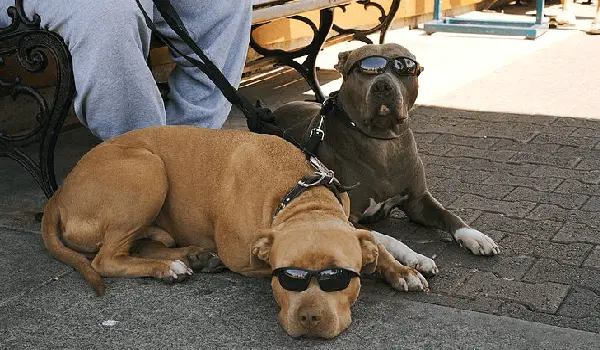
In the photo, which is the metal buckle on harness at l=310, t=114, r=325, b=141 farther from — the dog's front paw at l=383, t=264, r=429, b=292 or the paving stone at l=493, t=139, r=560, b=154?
the paving stone at l=493, t=139, r=560, b=154

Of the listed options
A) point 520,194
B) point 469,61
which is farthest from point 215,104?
point 469,61

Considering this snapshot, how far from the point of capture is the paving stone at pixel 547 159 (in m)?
5.44

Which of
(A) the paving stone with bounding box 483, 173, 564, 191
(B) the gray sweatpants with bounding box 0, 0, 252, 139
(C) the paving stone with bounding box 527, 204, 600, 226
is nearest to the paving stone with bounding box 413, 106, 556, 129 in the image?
(A) the paving stone with bounding box 483, 173, 564, 191

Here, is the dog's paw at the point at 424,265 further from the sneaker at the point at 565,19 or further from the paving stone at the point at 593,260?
the sneaker at the point at 565,19

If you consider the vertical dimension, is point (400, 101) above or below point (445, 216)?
above

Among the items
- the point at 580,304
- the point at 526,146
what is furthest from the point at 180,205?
the point at 526,146

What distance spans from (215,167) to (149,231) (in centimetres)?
47

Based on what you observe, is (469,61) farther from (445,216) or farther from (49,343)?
(49,343)

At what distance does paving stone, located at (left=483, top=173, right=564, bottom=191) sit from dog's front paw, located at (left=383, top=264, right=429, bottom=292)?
162 centimetres

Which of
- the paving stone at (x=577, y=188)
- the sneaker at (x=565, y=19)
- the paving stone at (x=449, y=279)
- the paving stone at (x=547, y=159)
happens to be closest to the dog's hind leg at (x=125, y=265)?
the paving stone at (x=449, y=279)

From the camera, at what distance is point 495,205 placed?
15.6ft

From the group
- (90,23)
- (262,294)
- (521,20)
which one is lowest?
(521,20)

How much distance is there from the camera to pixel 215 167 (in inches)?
154

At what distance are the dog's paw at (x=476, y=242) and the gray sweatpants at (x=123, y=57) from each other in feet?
5.53
